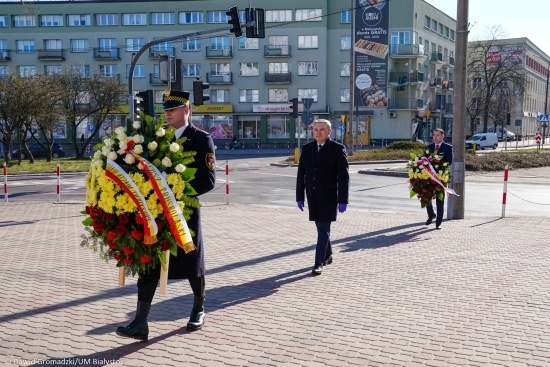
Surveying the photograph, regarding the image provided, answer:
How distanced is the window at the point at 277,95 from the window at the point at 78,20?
20.0 meters

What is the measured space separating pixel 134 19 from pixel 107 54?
178 inches

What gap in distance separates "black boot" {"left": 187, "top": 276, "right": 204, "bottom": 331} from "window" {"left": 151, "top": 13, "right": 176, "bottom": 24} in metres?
60.4

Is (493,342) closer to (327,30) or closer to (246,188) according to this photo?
(246,188)

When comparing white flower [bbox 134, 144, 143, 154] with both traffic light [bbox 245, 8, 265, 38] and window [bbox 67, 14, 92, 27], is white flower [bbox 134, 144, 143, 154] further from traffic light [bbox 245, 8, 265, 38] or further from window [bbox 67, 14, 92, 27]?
window [bbox 67, 14, 92, 27]

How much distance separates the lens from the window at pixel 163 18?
62094mm

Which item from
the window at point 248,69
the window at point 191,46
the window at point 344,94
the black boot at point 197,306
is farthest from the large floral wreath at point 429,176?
the window at point 191,46

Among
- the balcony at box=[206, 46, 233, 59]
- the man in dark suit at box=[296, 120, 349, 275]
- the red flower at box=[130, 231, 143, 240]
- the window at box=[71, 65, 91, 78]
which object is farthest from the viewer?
the balcony at box=[206, 46, 233, 59]

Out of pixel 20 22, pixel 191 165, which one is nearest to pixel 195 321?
pixel 191 165

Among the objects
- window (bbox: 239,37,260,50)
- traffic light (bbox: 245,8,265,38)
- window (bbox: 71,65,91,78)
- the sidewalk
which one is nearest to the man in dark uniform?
the sidewalk

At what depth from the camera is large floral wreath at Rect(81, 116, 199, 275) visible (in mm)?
4418

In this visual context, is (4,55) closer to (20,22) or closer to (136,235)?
(20,22)

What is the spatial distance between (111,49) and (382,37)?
27.3 metres

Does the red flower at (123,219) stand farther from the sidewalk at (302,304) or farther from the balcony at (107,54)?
the balcony at (107,54)

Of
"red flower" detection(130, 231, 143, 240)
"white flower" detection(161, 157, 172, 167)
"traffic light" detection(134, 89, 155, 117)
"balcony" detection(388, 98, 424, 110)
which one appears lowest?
"red flower" detection(130, 231, 143, 240)
